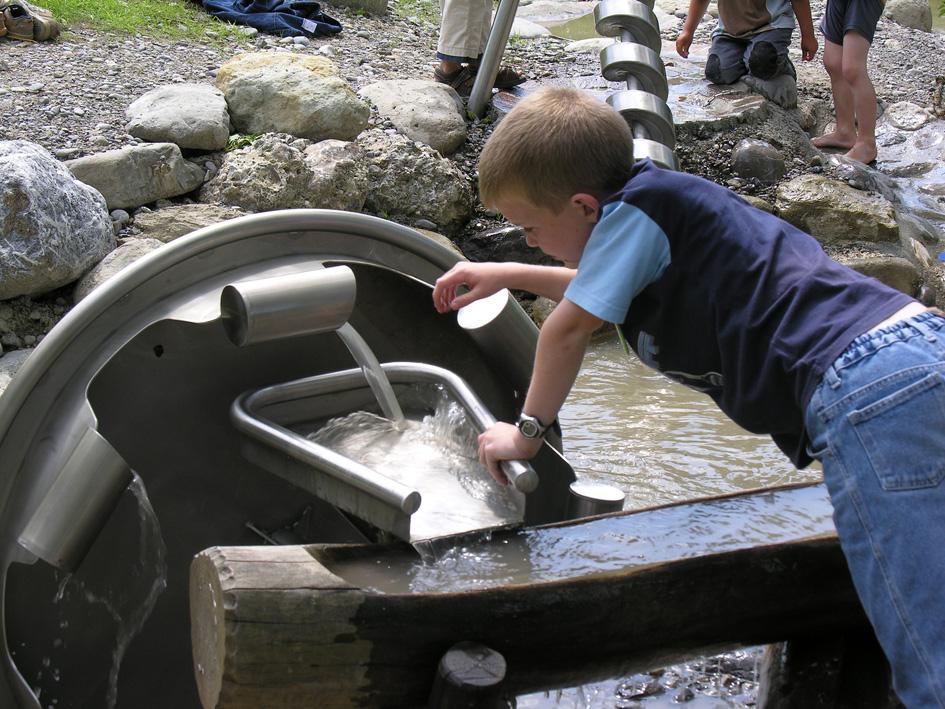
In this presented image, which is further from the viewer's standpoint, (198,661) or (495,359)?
(495,359)

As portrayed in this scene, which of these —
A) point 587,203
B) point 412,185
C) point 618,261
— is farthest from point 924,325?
point 412,185

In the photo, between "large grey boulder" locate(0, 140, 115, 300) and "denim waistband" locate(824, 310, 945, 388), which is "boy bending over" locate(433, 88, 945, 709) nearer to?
"denim waistband" locate(824, 310, 945, 388)

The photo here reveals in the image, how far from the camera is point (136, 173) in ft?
15.8

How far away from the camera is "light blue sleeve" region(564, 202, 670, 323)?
194cm

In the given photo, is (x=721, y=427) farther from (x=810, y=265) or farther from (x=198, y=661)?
(x=198, y=661)

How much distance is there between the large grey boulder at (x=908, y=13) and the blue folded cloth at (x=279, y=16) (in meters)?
6.70

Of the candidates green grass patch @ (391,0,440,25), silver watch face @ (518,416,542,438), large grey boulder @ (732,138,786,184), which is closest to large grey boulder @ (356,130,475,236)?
large grey boulder @ (732,138,786,184)

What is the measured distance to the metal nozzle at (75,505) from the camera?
2055 millimetres

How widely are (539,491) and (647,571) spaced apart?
28.8 inches

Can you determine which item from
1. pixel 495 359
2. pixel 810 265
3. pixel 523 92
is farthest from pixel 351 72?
pixel 810 265

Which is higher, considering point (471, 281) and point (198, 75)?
point (471, 281)

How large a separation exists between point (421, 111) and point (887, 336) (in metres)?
4.74

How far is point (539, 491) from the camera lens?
257cm

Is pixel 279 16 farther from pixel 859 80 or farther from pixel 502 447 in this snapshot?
pixel 502 447
